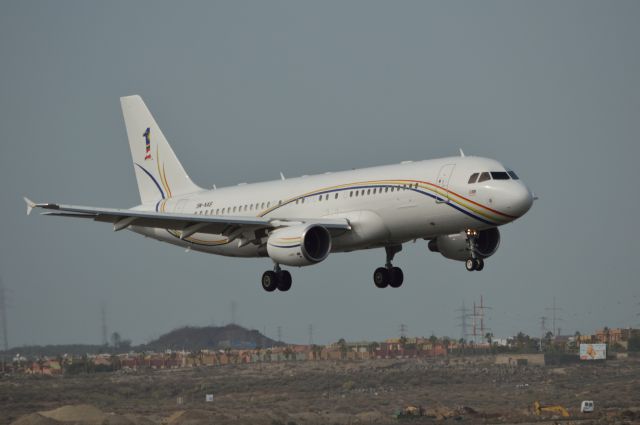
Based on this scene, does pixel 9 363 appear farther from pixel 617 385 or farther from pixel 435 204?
pixel 435 204

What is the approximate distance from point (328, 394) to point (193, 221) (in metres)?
47.7

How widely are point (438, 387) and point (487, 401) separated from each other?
9753 millimetres

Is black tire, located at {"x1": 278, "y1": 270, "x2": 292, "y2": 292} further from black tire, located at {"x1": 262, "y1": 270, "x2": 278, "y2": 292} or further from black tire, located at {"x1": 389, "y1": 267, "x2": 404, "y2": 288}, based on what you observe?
black tire, located at {"x1": 389, "y1": 267, "x2": 404, "y2": 288}

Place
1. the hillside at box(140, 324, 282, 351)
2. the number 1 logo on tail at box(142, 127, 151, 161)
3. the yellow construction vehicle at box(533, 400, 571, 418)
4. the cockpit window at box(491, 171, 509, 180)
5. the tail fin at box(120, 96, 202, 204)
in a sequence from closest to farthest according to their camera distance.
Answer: the cockpit window at box(491, 171, 509, 180) < the tail fin at box(120, 96, 202, 204) < the number 1 logo on tail at box(142, 127, 151, 161) < the yellow construction vehicle at box(533, 400, 571, 418) < the hillside at box(140, 324, 282, 351)

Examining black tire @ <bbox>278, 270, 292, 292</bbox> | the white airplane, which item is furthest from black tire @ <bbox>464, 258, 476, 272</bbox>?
black tire @ <bbox>278, 270, 292, 292</bbox>

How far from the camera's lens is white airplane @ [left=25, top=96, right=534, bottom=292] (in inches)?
2169

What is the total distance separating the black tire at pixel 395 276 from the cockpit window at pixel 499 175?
9.44 metres

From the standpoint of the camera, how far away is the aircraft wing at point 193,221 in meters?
58.3

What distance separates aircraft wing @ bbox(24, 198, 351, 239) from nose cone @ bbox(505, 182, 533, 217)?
24.2 feet

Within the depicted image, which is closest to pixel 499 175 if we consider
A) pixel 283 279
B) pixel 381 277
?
pixel 381 277

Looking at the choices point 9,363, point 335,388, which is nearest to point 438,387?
point 335,388

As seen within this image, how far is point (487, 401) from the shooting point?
336ft

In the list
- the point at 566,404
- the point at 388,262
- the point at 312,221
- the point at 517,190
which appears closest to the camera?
the point at 517,190

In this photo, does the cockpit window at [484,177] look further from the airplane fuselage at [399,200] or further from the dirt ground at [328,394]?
the dirt ground at [328,394]
